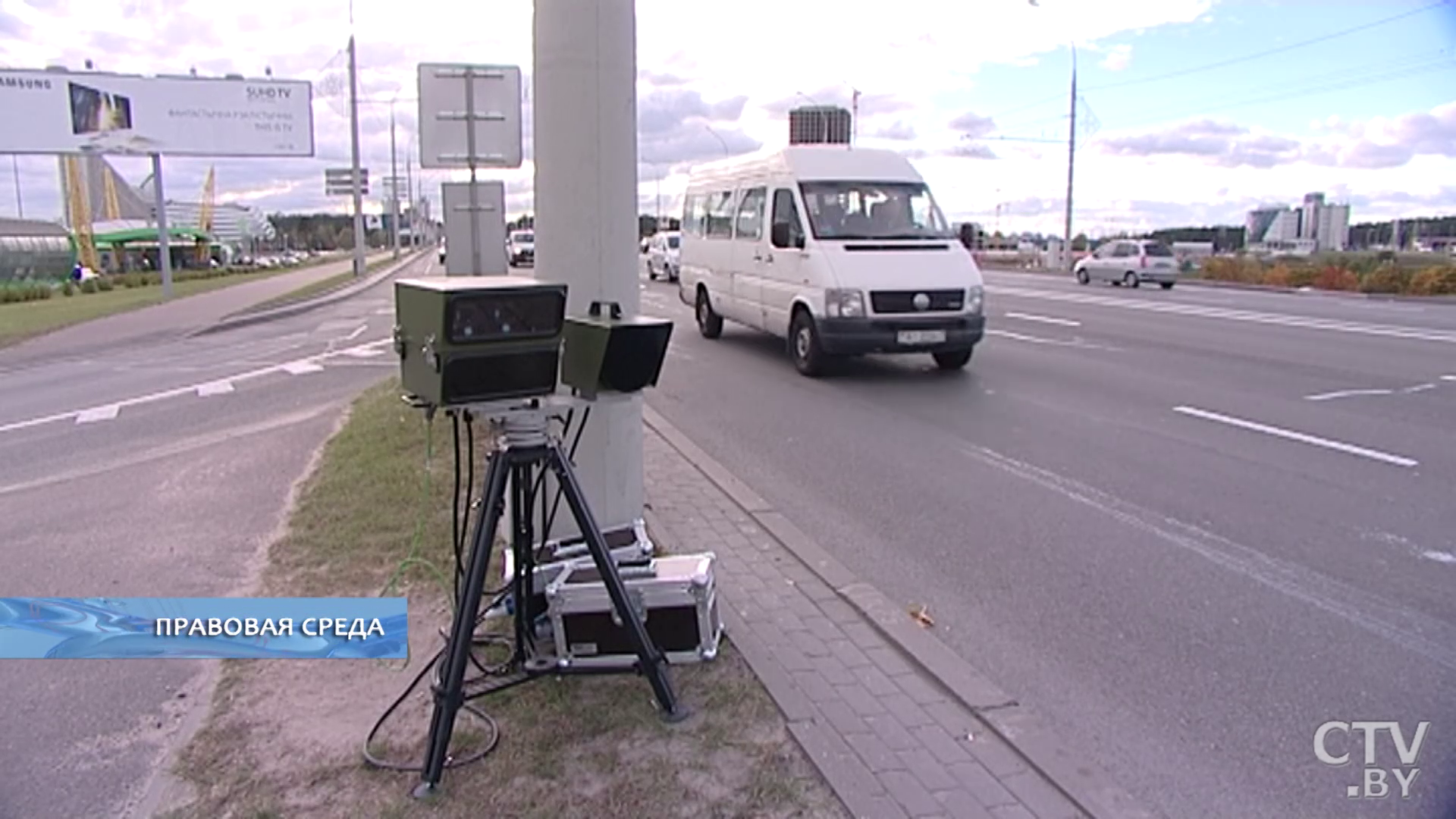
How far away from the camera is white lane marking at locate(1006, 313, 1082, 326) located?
1881 cm

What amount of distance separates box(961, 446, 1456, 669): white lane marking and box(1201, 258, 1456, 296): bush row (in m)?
31.2

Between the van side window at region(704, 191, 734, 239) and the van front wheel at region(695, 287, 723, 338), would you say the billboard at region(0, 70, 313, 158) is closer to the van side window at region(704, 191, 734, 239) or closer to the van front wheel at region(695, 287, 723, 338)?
the van front wheel at region(695, 287, 723, 338)

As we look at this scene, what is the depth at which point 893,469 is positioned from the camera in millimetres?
7512

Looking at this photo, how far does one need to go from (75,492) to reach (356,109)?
116 feet

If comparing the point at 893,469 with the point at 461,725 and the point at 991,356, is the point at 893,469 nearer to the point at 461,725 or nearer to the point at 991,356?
the point at 461,725

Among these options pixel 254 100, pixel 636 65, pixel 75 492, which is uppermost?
pixel 254 100

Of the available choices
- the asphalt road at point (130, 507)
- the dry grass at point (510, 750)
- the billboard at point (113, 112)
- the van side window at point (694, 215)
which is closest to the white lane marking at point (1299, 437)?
the dry grass at point (510, 750)

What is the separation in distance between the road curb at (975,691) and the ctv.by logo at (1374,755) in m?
0.81

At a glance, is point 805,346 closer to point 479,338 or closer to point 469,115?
point 469,115

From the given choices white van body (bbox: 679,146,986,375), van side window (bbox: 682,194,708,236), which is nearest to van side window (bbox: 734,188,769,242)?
white van body (bbox: 679,146,986,375)

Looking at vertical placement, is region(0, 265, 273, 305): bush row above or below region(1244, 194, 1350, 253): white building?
below

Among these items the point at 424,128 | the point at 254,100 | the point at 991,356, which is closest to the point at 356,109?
the point at 254,100

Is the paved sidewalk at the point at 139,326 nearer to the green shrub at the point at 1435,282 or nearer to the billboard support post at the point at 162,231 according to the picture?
the billboard support post at the point at 162,231

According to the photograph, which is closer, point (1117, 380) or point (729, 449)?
point (729, 449)
